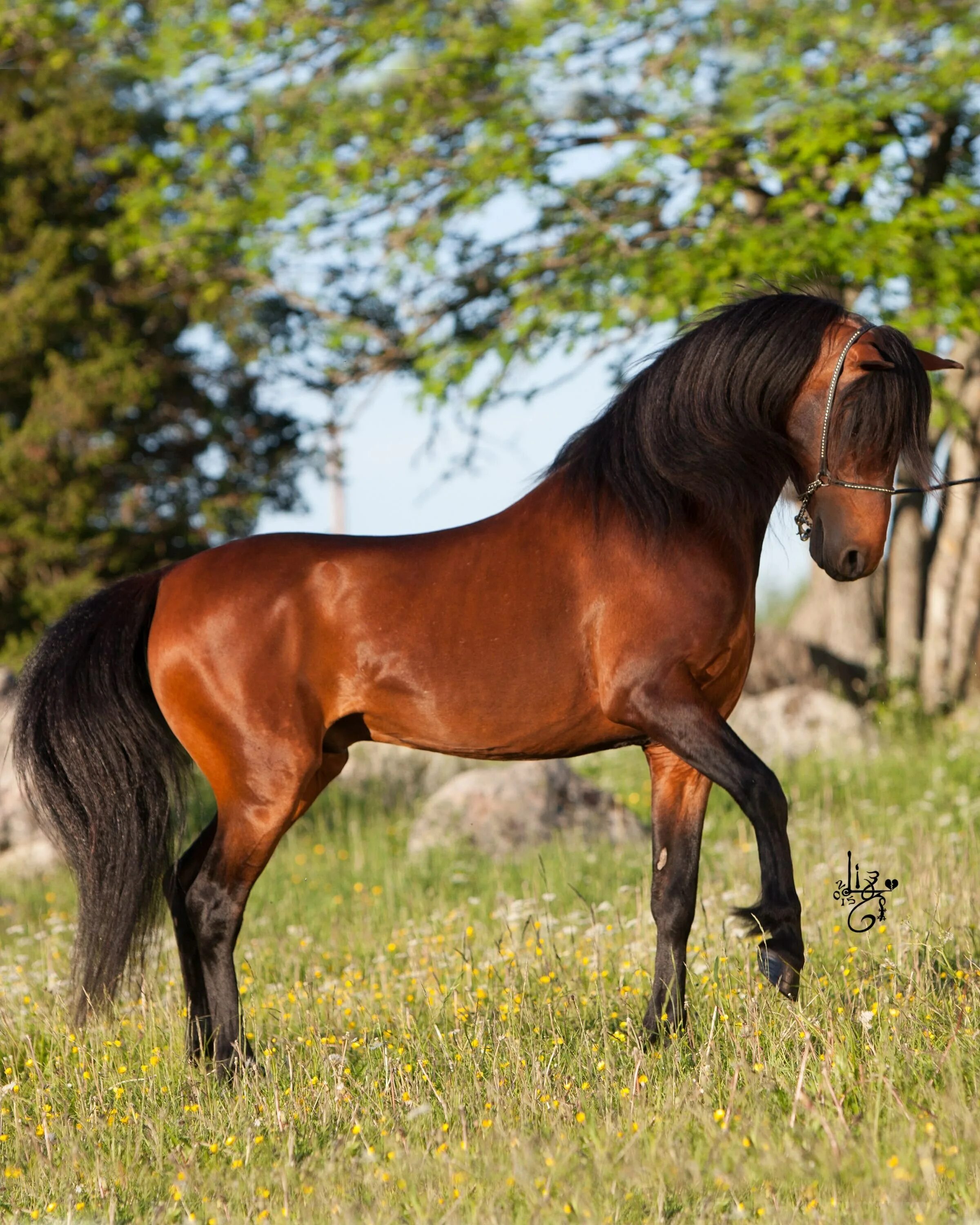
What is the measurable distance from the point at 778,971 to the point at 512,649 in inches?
50.9

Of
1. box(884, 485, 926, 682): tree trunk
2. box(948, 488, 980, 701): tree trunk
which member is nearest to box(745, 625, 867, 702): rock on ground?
box(884, 485, 926, 682): tree trunk

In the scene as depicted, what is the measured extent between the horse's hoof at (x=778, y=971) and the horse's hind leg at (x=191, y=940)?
189 cm

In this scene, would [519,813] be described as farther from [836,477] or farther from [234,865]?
[836,477]

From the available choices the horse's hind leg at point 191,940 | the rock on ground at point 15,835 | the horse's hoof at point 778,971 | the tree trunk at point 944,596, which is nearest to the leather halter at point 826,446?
the horse's hoof at point 778,971

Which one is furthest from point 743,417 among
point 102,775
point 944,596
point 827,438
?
point 944,596

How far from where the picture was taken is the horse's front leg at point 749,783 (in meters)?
3.82

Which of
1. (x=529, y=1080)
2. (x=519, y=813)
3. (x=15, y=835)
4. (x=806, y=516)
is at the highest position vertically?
(x=806, y=516)

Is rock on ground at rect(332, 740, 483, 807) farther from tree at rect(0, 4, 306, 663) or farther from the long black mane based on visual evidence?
the long black mane

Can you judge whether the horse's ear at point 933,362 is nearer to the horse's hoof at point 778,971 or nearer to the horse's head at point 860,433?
the horse's head at point 860,433

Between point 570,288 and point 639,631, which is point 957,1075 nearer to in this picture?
point 639,631

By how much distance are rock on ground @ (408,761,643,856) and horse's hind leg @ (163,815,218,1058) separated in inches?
167

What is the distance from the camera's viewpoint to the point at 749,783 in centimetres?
381

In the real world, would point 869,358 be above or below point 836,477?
above

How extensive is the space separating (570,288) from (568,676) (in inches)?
321
